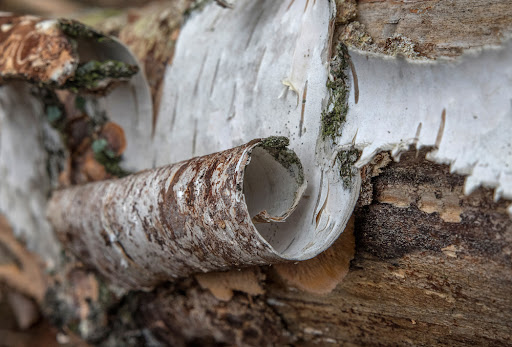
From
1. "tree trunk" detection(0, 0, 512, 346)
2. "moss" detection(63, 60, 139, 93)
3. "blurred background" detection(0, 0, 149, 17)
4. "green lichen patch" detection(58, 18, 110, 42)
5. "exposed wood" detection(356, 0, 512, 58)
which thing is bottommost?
"tree trunk" detection(0, 0, 512, 346)

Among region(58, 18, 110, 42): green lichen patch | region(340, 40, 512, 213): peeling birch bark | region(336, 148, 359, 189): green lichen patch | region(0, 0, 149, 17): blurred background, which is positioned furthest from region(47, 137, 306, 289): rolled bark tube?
region(0, 0, 149, 17): blurred background

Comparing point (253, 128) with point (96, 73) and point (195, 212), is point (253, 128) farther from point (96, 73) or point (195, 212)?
point (96, 73)

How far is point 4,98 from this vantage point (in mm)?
2055

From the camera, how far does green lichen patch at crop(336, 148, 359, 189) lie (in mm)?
1181

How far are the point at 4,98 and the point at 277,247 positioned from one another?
1634 millimetres

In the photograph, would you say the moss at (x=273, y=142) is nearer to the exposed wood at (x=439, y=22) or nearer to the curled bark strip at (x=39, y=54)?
the exposed wood at (x=439, y=22)

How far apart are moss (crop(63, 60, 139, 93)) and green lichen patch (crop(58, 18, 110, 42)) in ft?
0.32

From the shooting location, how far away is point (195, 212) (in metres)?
1.21

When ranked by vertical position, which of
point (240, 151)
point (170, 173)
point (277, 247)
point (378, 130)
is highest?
point (378, 130)

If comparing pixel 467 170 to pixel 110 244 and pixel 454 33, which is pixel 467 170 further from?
pixel 110 244

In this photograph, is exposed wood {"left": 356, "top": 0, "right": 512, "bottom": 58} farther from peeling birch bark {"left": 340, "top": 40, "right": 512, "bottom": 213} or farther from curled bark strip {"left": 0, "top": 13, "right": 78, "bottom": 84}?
curled bark strip {"left": 0, "top": 13, "right": 78, "bottom": 84}

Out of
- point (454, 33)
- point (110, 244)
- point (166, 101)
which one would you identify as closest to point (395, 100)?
point (454, 33)

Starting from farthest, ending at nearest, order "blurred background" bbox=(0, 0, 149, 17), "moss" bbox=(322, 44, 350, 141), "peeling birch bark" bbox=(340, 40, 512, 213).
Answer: "blurred background" bbox=(0, 0, 149, 17) < "moss" bbox=(322, 44, 350, 141) < "peeling birch bark" bbox=(340, 40, 512, 213)

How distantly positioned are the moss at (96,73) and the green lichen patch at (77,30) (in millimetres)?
96
